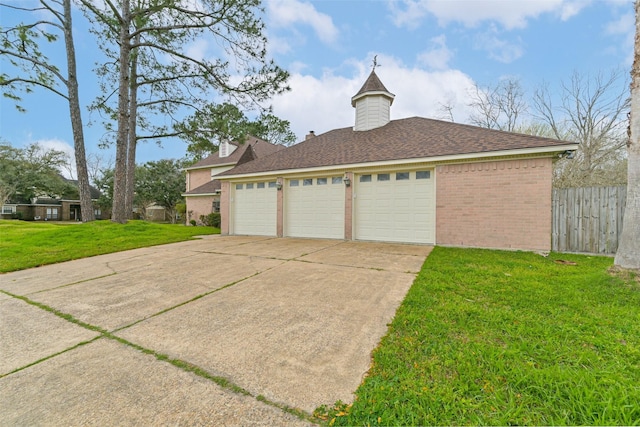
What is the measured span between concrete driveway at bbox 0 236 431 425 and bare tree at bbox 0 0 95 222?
911 cm

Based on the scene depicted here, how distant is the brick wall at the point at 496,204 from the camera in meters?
6.34

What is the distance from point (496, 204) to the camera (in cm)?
677

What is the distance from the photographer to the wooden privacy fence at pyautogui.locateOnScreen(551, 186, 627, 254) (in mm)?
5922

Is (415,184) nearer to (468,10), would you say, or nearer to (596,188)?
(596,188)

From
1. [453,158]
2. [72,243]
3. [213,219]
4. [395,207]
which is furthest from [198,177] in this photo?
[453,158]

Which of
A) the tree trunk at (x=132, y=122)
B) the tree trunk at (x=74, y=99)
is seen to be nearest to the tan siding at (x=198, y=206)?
the tree trunk at (x=132, y=122)

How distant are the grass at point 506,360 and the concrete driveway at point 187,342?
0.24 metres

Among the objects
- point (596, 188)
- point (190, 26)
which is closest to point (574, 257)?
point (596, 188)

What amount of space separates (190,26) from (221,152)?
1074 centimetres

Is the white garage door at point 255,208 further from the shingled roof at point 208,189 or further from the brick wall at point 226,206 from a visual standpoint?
the shingled roof at point 208,189

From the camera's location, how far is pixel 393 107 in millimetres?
11945

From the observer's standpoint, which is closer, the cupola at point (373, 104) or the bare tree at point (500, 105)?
the cupola at point (373, 104)

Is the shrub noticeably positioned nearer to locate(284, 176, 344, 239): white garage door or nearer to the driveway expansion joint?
locate(284, 176, 344, 239): white garage door

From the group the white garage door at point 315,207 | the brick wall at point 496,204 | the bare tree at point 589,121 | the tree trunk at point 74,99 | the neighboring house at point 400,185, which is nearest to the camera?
the brick wall at point 496,204
